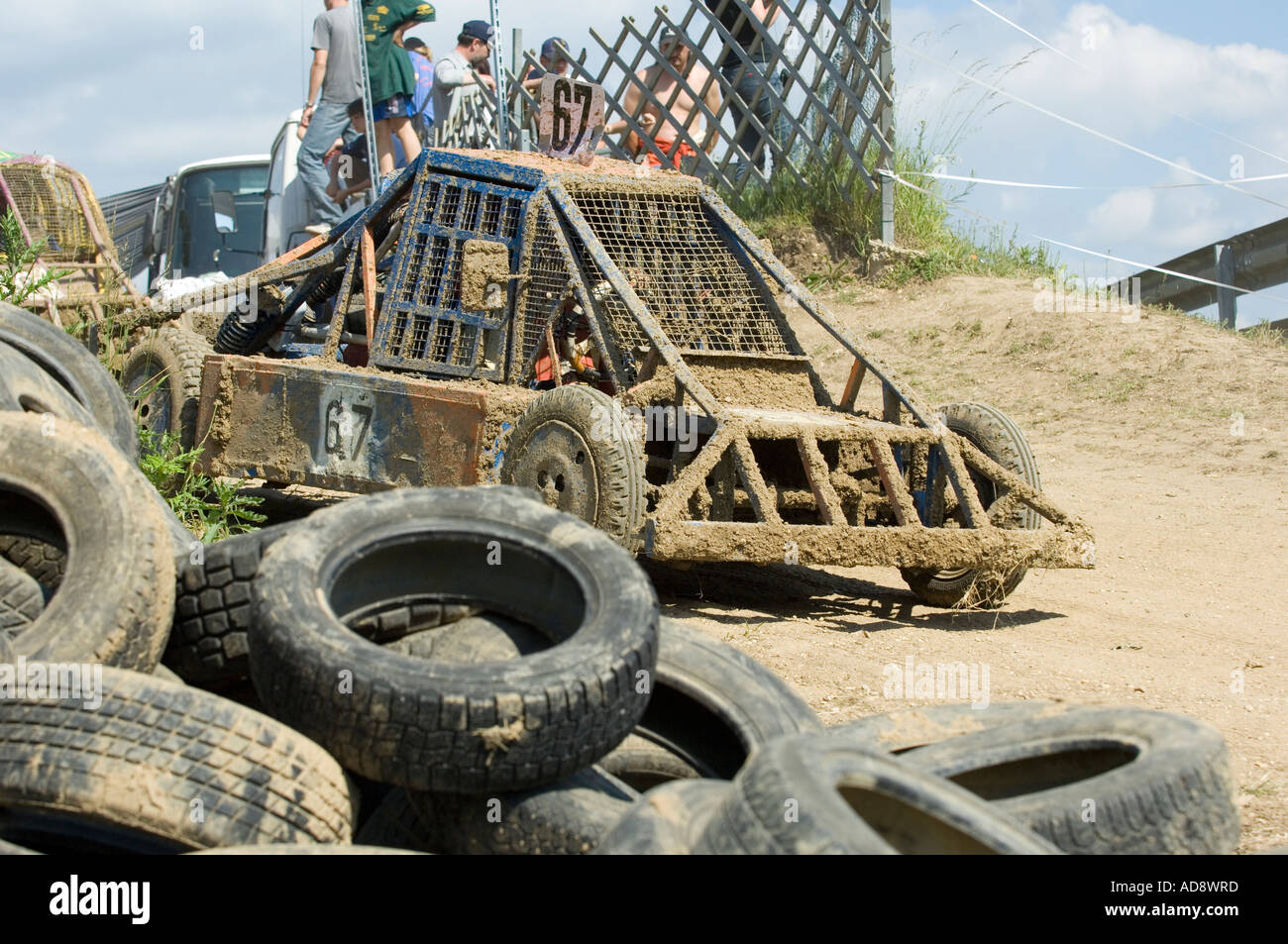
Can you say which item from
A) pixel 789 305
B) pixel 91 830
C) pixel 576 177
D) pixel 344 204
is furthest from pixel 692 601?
pixel 789 305

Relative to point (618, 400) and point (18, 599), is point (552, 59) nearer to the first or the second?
point (618, 400)

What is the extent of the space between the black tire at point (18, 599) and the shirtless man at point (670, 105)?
954 cm

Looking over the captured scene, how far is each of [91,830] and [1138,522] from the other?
605cm

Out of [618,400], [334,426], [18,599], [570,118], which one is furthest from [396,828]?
[570,118]

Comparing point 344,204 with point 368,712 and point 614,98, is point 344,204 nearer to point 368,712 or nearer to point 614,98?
point 614,98

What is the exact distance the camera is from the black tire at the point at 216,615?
3385mm

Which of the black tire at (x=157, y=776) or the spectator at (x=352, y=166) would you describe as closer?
the black tire at (x=157, y=776)

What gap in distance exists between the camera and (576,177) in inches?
242

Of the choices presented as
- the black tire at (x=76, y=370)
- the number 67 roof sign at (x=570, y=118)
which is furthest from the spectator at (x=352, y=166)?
the black tire at (x=76, y=370)

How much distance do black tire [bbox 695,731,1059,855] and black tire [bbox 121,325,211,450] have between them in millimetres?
4964

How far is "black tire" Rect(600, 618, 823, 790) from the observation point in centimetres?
323

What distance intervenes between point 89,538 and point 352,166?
689 centimetres

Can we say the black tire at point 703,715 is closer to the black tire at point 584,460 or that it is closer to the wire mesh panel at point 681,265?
the black tire at point 584,460

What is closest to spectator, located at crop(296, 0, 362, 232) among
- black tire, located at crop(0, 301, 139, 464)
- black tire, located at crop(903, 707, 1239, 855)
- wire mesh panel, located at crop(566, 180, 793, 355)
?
wire mesh panel, located at crop(566, 180, 793, 355)
